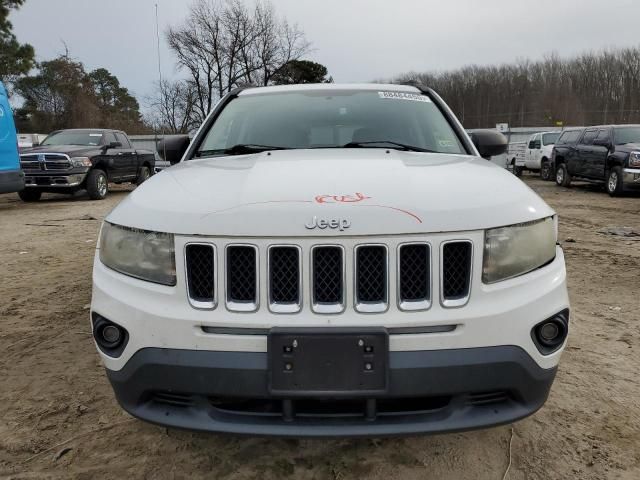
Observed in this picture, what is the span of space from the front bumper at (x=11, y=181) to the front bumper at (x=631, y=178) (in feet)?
Answer: 40.5

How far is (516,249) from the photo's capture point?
1.81 m

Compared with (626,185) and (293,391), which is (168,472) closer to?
(293,391)

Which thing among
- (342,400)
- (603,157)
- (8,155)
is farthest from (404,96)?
(603,157)

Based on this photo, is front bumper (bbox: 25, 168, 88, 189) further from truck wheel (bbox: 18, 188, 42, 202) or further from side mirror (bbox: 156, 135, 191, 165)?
side mirror (bbox: 156, 135, 191, 165)

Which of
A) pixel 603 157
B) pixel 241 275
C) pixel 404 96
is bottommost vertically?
pixel 603 157

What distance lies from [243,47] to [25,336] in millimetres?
37922

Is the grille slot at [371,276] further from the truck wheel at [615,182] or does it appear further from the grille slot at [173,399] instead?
the truck wheel at [615,182]

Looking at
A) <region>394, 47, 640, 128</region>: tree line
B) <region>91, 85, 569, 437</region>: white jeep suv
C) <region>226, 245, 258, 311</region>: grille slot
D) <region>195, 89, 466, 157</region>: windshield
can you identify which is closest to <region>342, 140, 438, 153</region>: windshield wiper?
<region>195, 89, 466, 157</region>: windshield

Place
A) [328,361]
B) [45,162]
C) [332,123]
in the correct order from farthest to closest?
[45,162] → [332,123] → [328,361]

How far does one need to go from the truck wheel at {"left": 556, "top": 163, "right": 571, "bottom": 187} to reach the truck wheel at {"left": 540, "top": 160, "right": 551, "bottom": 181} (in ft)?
7.02

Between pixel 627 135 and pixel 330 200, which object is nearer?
pixel 330 200

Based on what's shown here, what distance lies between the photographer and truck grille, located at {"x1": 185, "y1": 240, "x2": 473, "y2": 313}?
1.67m

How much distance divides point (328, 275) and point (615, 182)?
40.6ft

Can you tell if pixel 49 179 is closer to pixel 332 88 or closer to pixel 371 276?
pixel 332 88
